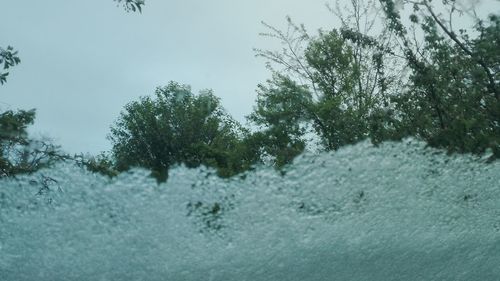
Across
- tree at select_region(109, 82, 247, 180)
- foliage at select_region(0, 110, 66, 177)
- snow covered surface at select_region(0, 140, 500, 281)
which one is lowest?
snow covered surface at select_region(0, 140, 500, 281)

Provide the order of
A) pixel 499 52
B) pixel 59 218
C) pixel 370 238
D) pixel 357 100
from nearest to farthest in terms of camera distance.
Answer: pixel 59 218
pixel 370 238
pixel 499 52
pixel 357 100

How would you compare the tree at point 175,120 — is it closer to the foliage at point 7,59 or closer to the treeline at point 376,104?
the treeline at point 376,104

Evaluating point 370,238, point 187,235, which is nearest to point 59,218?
point 187,235

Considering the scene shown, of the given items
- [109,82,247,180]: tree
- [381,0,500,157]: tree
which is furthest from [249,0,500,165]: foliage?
[109,82,247,180]: tree

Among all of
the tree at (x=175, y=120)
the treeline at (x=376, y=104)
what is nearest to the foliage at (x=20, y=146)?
the treeline at (x=376, y=104)

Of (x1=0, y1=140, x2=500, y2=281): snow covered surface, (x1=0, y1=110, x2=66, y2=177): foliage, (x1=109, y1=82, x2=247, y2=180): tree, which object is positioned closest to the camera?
(x1=0, y1=140, x2=500, y2=281): snow covered surface

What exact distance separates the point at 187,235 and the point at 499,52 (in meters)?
6.07

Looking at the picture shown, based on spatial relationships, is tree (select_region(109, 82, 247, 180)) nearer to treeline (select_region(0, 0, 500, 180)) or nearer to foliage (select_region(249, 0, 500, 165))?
treeline (select_region(0, 0, 500, 180))

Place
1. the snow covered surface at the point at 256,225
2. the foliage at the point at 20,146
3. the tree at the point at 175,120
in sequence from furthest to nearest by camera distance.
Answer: the tree at the point at 175,120 → the foliage at the point at 20,146 → the snow covered surface at the point at 256,225

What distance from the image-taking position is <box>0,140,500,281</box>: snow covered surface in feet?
10.2

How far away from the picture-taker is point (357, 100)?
61.6 ft

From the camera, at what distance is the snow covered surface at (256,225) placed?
10.2 ft

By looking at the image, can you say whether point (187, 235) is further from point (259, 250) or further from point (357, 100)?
point (357, 100)

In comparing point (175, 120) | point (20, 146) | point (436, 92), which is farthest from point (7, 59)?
point (175, 120)
